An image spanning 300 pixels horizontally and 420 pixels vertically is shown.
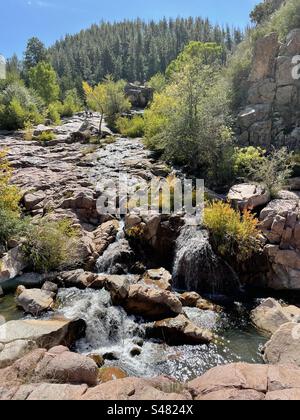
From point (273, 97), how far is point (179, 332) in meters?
16.6

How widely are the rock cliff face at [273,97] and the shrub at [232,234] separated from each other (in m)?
9.39

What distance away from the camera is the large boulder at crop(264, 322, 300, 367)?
6.41 meters

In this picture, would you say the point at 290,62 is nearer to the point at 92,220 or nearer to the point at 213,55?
the point at 92,220

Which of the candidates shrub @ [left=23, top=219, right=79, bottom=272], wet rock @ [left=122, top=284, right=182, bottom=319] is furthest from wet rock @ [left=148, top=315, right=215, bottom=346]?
shrub @ [left=23, top=219, right=79, bottom=272]

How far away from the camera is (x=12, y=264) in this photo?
9891mm

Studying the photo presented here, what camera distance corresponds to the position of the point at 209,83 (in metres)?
17.2

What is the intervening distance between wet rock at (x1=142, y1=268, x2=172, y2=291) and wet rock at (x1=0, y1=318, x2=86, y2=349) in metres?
2.56

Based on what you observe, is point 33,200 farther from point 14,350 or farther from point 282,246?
point 282,246

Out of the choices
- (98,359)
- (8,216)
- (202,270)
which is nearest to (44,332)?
(98,359)

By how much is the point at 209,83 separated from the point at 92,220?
9.95m

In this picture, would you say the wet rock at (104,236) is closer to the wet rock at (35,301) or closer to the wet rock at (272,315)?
the wet rock at (35,301)

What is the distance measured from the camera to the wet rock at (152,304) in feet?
26.5

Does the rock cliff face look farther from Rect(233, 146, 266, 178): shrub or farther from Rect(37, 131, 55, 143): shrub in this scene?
Rect(37, 131, 55, 143): shrub
